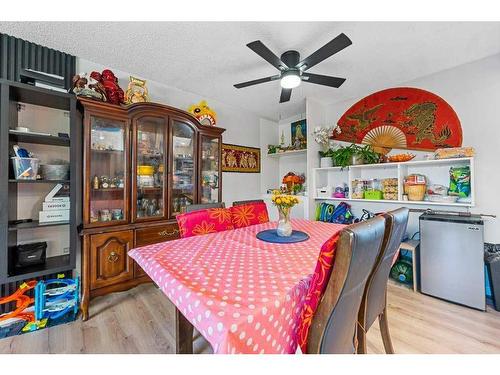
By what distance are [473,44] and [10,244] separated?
169 inches

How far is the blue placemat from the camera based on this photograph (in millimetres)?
1467

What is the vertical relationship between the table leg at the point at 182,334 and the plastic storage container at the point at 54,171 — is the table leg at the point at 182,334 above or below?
below

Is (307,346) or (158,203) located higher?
(158,203)

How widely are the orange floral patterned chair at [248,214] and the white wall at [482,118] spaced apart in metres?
2.18

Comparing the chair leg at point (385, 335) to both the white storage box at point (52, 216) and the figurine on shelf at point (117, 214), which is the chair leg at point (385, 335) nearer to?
the figurine on shelf at point (117, 214)

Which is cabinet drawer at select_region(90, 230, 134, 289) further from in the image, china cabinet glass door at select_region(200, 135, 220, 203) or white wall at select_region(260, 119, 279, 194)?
white wall at select_region(260, 119, 279, 194)

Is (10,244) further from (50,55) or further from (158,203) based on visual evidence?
(50,55)

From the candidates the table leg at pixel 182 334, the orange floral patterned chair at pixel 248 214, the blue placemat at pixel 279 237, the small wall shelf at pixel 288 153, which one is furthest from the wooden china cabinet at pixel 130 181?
the small wall shelf at pixel 288 153

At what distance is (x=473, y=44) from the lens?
1.92m

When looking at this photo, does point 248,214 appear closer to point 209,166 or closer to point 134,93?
point 209,166

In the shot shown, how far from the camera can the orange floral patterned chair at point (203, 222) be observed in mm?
1664

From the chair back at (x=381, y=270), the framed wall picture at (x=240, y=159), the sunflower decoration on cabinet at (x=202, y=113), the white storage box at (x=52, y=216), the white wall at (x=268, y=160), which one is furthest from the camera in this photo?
the white wall at (x=268, y=160)

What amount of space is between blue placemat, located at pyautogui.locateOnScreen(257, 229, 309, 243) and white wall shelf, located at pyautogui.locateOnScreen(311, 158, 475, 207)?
1598mm
